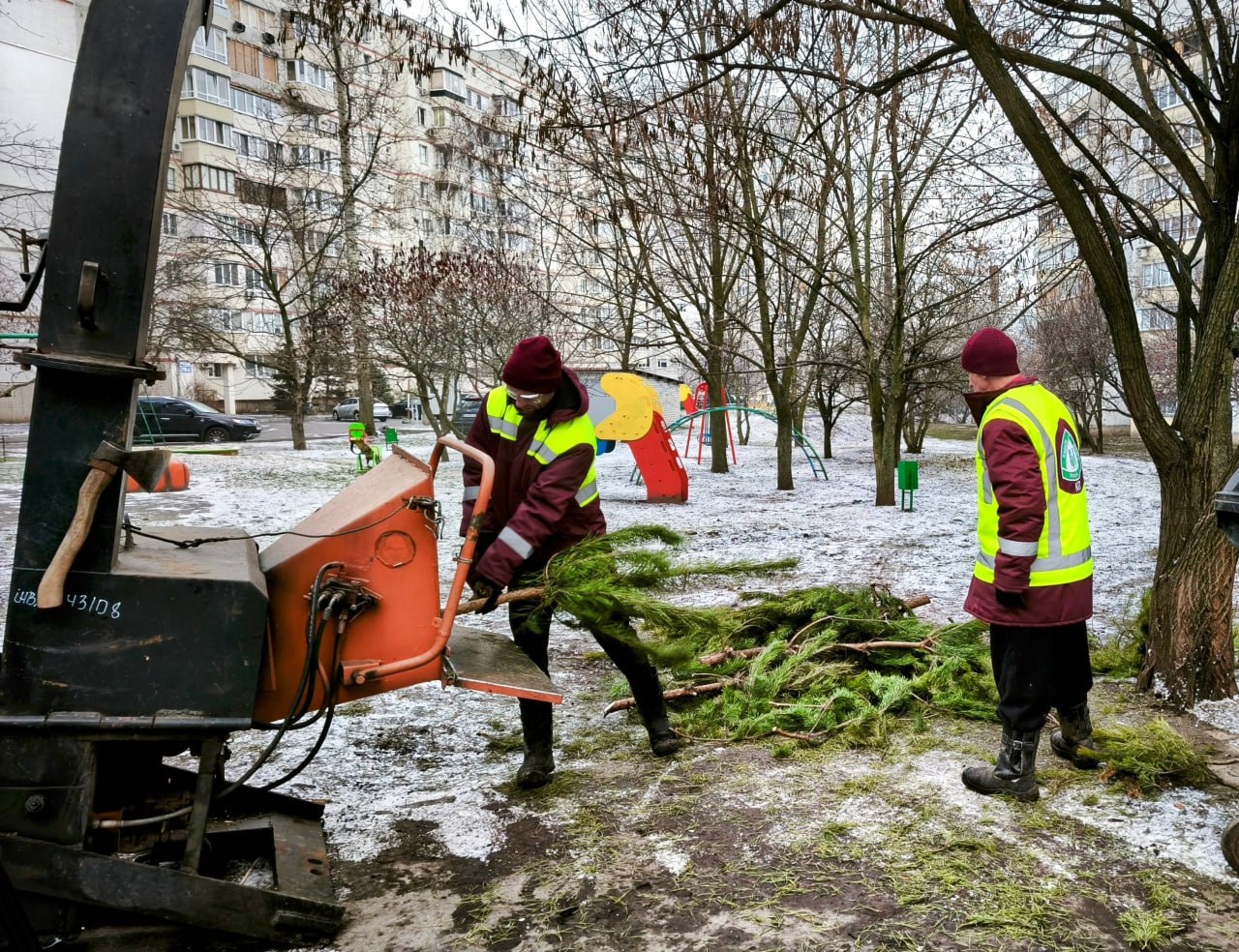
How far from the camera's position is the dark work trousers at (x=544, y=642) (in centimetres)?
392

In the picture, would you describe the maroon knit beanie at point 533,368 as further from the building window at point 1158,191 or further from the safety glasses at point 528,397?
the building window at point 1158,191

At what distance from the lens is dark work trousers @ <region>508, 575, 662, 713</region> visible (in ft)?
12.8

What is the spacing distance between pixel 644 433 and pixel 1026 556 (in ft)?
33.7

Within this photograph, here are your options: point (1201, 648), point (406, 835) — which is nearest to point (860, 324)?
point (1201, 648)

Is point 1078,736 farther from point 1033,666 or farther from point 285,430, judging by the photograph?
point 285,430

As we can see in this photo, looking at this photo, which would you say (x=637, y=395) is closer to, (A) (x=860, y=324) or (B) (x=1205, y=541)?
(A) (x=860, y=324)

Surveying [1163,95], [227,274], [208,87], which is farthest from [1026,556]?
[208,87]

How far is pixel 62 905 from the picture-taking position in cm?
258

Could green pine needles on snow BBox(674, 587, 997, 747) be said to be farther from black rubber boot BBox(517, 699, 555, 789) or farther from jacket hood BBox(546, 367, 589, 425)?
jacket hood BBox(546, 367, 589, 425)

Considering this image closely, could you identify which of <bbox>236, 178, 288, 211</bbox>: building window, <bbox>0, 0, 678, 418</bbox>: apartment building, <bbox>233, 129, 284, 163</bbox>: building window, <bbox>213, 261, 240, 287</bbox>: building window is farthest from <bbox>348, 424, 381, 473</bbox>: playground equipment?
<bbox>213, 261, 240, 287</bbox>: building window

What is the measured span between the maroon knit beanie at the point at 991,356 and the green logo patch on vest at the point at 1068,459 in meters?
0.32

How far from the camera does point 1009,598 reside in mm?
3623

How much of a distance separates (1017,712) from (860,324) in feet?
33.8

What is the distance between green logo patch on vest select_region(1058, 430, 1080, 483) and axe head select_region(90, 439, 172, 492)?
3.00 metres
